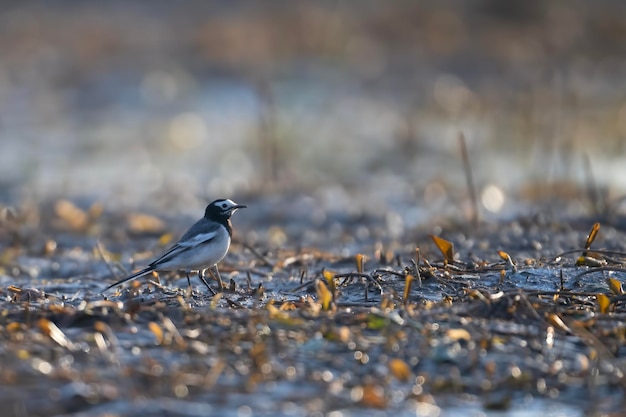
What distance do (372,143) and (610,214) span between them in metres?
8.01

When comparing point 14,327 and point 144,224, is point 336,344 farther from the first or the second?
point 144,224

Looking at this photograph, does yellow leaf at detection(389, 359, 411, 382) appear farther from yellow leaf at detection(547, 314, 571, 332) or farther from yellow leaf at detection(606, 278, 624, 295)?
yellow leaf at detection(606, 278, 624, 295)

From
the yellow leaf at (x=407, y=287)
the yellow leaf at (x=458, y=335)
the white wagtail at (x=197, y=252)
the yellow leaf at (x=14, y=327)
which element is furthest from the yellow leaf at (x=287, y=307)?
the yellow leaf at (x=14, y=327)

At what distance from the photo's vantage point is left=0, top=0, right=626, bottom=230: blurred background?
51.7 feet

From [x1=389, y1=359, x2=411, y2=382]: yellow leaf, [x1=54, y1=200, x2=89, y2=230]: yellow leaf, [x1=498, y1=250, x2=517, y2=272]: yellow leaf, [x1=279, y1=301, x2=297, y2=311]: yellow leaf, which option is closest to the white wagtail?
[x1=279, y1=301, x2=297, y2=311]: yellow leaf

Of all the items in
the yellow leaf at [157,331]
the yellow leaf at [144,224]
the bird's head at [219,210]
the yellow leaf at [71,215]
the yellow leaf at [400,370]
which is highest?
the bird's head at [219,210]

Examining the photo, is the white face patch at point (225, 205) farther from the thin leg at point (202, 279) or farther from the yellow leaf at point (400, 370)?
the yellow leaf at point (400, 370)

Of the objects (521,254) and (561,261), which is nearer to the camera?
(561,261)

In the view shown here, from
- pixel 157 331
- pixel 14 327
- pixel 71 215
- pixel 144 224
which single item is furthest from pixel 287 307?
pixel 71 215

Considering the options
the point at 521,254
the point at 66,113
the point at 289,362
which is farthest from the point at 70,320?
the point at 66,113

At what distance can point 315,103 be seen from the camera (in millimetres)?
22188

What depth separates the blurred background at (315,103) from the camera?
1575 centimetres

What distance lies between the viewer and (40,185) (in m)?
16.3

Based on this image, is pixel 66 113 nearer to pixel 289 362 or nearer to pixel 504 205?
→ pixel 504 205
